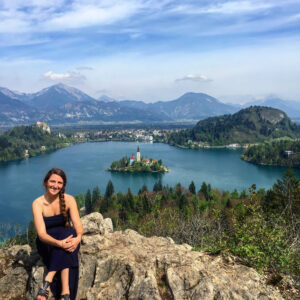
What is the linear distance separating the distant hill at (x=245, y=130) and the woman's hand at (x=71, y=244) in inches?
3182

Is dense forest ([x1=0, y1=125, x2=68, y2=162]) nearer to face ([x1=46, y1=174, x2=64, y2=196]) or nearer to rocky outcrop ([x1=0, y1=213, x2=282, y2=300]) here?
rocky outcrop ([x1=0, y1=213, x2=282, y2=300])

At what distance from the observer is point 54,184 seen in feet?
9.34

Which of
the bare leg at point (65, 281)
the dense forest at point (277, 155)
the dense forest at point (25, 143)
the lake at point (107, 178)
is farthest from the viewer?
the dense forest at point (25, 143)

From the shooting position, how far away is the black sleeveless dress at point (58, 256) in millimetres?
2760

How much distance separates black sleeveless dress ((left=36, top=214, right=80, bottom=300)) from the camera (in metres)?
2.76

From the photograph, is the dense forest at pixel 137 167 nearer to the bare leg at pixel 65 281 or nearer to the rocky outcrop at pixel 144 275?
the rocky outcrop at pixel 144 275

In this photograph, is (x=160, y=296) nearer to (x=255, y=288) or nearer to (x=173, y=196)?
(x=255, y=288)

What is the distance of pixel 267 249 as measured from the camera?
3227 millimetres

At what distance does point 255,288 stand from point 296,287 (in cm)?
44

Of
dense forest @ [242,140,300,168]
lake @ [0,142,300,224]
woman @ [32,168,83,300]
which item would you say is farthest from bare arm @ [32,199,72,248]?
dense forest @ [242,140,300,168]

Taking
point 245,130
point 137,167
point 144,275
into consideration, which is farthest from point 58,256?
point 245,130

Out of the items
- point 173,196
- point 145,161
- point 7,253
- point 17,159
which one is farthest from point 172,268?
point 17,159

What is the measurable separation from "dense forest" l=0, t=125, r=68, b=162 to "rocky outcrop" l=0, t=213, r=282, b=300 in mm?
63888

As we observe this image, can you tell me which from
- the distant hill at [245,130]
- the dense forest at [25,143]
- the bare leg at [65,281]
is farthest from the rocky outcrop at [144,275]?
the distant hill at [245,130]
